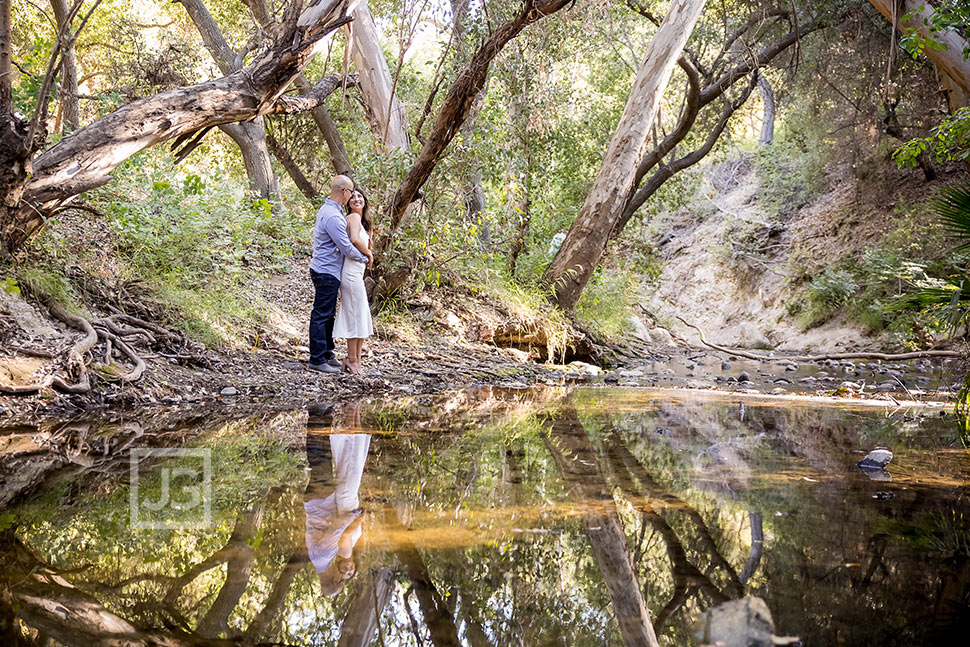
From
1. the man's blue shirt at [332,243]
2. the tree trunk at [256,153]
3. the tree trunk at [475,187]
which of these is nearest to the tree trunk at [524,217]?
the tree trunk at [475,187]

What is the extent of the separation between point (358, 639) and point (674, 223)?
24.5m

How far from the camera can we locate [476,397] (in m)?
5.82

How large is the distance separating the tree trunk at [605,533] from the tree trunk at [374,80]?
21.3 ft

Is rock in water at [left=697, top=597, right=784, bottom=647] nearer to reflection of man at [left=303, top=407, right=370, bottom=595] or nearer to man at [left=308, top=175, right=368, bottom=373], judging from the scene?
reflection of man at [left=303, top=407, right=370, bottom=595]

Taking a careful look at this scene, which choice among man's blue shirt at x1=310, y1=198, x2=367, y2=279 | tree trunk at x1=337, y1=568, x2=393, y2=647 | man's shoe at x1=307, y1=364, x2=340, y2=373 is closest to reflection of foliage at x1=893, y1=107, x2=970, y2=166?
man's blue shirt at x1=310, y1=198, x2=367, y2=279

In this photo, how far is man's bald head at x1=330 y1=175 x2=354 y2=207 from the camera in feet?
20.5

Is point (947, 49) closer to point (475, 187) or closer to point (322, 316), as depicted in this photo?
point (475, 187)

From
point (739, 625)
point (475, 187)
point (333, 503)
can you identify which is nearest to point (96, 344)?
point (333, 503)

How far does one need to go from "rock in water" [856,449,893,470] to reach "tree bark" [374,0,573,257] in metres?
4.75

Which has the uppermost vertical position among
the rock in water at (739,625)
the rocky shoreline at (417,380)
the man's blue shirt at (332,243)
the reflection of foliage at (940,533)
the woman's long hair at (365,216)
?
the woman's long hair at (365,216)

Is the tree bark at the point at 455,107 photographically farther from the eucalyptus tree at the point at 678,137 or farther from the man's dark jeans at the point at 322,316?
the eucalyptus tree at the point at 678,137

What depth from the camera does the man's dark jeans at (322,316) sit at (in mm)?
6207

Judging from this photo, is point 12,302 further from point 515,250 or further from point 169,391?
point 515,250

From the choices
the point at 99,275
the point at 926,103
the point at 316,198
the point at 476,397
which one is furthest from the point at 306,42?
the point at 926,103
